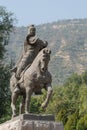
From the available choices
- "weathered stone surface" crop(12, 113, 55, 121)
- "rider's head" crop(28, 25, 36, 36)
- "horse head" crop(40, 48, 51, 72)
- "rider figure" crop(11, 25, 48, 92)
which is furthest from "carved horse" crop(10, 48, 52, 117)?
"rider's head" crop(28, 25, 36, 36)

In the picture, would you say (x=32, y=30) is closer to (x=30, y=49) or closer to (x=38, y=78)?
(x=30, y=49)

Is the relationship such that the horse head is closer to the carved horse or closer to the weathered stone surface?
the carved horse

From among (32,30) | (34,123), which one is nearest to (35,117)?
(34,123)

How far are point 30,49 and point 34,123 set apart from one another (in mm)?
2561

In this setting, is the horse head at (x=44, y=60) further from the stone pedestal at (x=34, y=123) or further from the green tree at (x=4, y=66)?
the green tree at (x=4, y=66)

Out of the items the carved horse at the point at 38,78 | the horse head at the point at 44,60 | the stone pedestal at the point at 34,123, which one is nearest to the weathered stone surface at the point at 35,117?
the stone pedestal at the point at 34,123

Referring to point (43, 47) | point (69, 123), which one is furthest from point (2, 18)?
point (43, 47)

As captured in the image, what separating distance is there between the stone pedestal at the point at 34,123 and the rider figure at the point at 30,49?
1.39 m

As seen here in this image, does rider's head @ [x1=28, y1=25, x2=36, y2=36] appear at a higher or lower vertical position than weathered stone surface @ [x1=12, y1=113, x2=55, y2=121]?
higher

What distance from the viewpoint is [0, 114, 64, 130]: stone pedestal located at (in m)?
16.7

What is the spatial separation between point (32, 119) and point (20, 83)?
58.4 inches

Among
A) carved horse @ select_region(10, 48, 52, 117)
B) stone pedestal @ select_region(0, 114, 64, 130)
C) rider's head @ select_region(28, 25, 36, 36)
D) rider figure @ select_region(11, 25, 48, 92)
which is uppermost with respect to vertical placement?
rider's head @ select_region(28, 25, 36, 36)

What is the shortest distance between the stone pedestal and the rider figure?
1.39m

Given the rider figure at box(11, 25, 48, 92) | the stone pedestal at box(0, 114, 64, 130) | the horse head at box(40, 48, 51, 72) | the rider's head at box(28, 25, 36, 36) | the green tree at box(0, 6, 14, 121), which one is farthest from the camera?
the green tree at box(0, 6, 14, 121)
